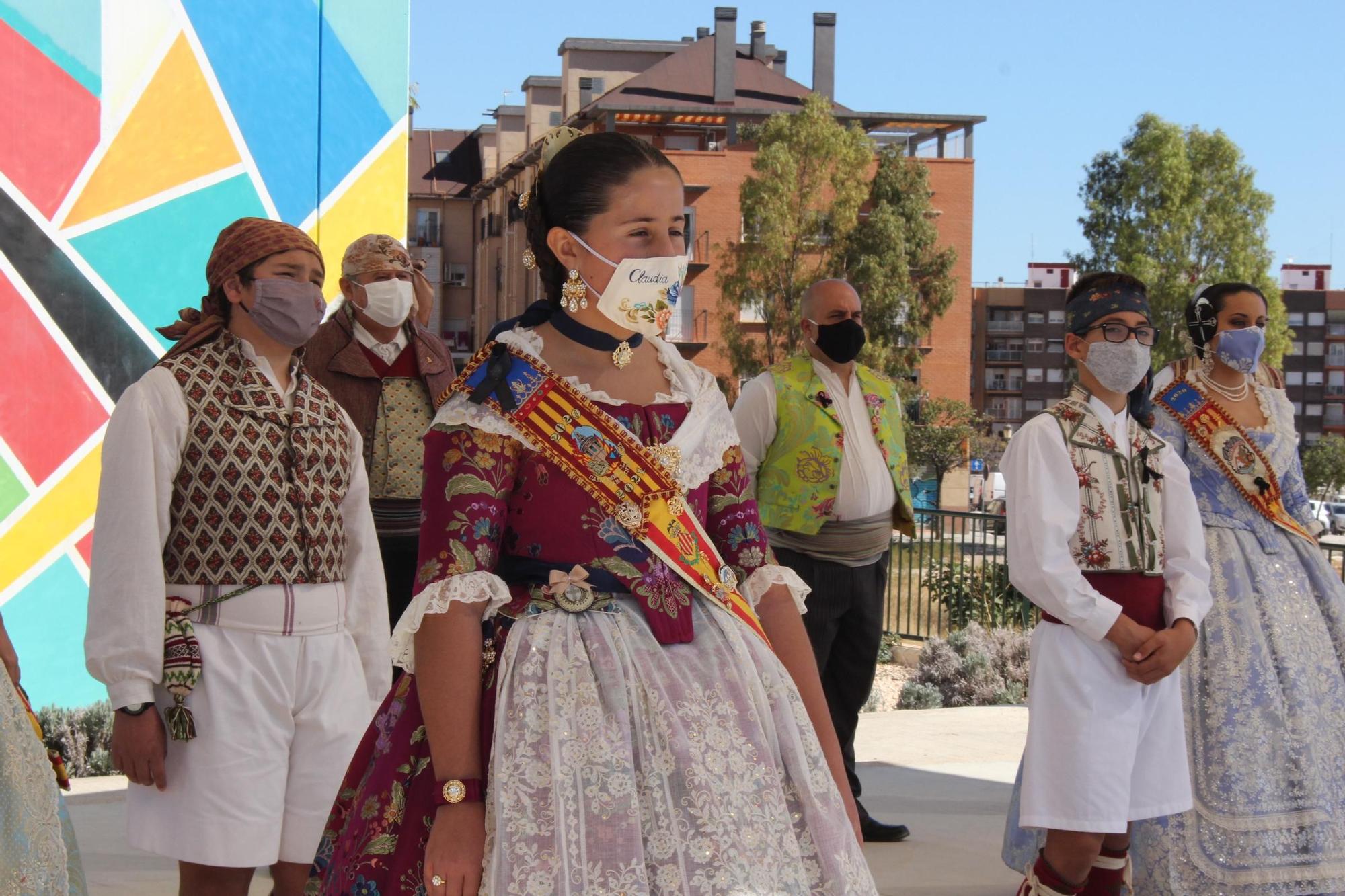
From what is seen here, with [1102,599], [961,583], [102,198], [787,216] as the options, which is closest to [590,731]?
[1102,599]

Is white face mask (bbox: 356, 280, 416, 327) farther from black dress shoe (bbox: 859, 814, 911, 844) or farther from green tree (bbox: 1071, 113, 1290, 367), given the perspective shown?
green tree (bbox: 1071, 113, 1290, 367)

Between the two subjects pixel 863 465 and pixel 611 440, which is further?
pixel 863 465

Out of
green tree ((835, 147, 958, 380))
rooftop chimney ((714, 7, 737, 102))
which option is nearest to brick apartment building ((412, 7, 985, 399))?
rooftop chimney ((714, 7, 737, 102))

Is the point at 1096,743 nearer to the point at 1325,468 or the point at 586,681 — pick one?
the point at 586,681

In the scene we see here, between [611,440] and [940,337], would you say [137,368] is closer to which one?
[611,440]

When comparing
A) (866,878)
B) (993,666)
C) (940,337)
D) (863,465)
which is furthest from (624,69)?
(866,878)

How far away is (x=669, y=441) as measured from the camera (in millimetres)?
2525

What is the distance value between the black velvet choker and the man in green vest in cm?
297

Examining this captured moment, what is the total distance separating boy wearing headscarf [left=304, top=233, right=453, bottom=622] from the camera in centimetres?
490

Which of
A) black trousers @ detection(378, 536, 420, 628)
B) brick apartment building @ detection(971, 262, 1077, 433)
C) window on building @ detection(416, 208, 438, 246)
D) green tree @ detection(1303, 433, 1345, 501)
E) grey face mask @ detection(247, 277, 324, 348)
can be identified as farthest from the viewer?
brick apartment building @ detection(971, 262, 1077, 433)

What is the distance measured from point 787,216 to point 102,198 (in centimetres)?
3003

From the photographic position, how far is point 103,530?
3180 mm

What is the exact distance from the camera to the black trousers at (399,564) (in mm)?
4895

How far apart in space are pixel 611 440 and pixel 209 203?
5775 mm
